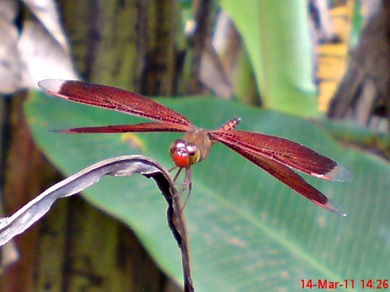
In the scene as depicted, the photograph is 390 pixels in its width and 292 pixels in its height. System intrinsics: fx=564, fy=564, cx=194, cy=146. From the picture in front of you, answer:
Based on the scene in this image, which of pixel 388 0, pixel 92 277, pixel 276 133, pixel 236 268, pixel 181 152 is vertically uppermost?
pixel 388 0

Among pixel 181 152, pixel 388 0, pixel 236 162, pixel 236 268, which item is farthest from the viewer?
pixel 388 0

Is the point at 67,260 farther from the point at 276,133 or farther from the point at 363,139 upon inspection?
the point at 363,139

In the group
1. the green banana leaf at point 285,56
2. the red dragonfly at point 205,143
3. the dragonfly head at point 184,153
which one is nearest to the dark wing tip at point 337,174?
the red dragonfly at point 205,143

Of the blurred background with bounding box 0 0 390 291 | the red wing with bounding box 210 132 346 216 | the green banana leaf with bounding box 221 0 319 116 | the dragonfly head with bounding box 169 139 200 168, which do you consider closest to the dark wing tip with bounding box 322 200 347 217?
the red wing with bounding box 210 132 346 216

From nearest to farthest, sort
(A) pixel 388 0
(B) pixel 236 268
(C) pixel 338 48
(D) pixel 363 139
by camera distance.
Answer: (B) pixel 236 268
(A) pixel 388 0
(D) pixel 363 139
(C) pixel 338 48

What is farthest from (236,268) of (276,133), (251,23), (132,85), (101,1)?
(251,23)

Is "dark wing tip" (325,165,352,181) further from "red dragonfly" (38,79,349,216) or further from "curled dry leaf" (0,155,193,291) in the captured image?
"curled dry leaf" (0,155,193,291)

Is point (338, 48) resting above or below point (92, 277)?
above
